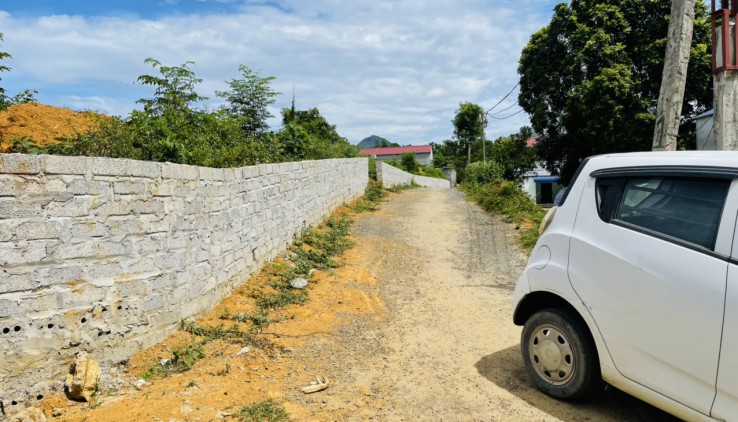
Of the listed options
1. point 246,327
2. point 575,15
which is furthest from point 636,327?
point 575,15

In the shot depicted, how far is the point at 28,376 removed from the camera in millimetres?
3652

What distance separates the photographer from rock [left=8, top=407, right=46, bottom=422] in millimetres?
3427

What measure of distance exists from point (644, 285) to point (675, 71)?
18.5 feet

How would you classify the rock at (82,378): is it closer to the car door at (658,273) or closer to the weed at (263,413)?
the weed at (263,413)

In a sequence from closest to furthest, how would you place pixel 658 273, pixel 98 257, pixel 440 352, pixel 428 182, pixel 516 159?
pixel 658 273, pixel 98 257, pixel 440 352, pixel 516 159, pixel 428 182

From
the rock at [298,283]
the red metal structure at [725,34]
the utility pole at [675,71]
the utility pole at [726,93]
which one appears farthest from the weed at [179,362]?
the red metal structure at [725,34]

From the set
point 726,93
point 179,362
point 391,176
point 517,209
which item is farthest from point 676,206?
point 391,176

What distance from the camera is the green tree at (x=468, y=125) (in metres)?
40.9

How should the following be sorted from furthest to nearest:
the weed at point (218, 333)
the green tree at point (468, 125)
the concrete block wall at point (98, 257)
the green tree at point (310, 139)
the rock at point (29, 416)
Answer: the green tree at point (468, 125)
the green tree at point (310, 139)
the weed at point (218, 333)
the concrete block wall at point (98, 257)
the rock at point (29, 416)

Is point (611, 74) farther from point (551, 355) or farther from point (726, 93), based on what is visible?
point (551, 355)

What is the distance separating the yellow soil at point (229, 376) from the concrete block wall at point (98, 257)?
0.72 feet

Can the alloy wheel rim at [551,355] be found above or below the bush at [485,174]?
below

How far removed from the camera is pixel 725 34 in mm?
7184

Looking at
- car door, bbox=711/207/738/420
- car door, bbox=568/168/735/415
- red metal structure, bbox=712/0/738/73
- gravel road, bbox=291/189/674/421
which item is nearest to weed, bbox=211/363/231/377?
gravel road, bbox=291/189/674/421
